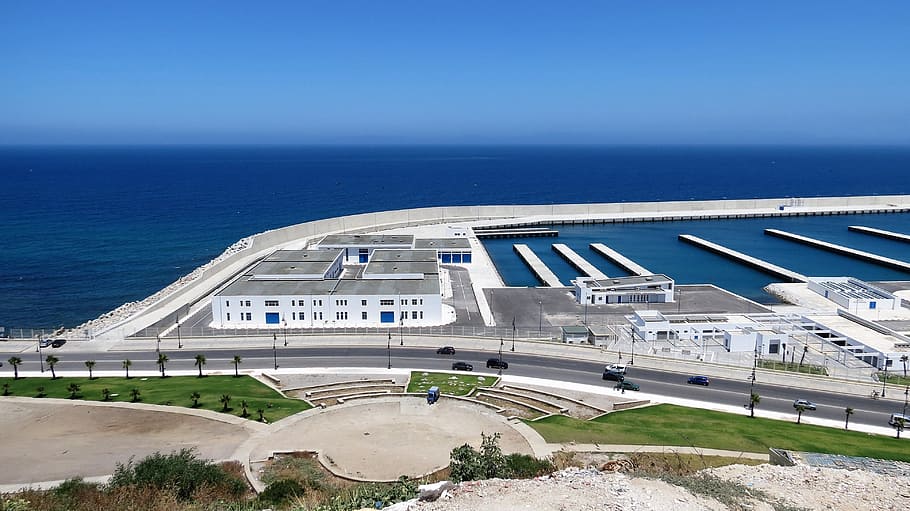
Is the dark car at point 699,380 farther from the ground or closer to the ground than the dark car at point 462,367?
closer to the ground

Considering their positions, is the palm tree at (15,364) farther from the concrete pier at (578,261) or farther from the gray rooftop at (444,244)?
the concrete pier at (578,261)

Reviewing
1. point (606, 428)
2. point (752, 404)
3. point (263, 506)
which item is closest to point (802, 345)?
point (752, 404)

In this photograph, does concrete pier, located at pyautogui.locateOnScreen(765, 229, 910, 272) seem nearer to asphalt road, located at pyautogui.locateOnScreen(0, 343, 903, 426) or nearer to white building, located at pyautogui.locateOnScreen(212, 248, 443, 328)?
asphalt road, located at pyautogui.locateOnScreen(0, 343, 903, 426)

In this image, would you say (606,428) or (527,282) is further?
(527,282)

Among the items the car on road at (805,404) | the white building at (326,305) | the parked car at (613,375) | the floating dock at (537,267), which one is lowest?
the car on road at (805,404)

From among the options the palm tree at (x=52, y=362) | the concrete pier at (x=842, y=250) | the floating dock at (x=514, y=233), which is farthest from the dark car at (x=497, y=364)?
the concrete pier at (x=842, y=250)

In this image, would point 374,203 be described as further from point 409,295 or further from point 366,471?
point 366,471

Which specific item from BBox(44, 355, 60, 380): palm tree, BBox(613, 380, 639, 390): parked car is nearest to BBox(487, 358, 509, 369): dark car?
BBox(613, 380, 639, 390): parked car
